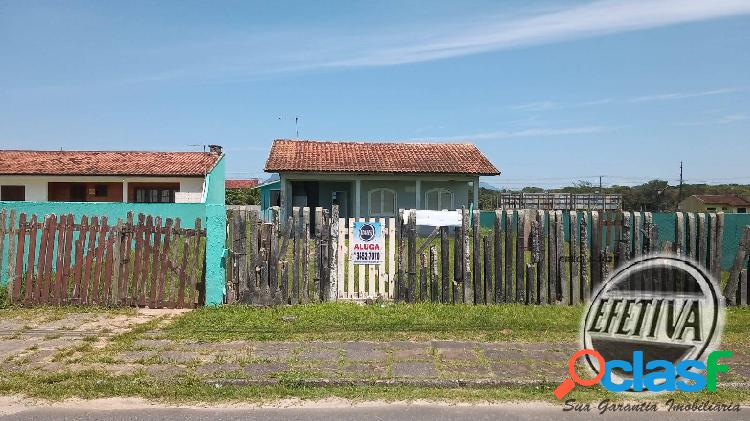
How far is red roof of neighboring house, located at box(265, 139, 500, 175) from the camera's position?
86.3 ft

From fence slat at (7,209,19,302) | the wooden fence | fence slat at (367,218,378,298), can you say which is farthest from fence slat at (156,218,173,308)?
fence slat at (367,218,378,298)

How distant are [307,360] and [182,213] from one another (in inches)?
430

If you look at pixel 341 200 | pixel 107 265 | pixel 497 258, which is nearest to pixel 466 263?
pixel 497 258

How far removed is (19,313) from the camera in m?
9.19

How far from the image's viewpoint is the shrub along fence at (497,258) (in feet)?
32.4

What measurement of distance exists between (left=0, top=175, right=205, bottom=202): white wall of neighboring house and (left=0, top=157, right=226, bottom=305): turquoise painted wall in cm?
1591

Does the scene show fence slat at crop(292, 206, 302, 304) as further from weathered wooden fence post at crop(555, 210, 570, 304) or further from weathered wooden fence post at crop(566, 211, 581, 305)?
weathered wooden fence post at crop(566, 211, 581, 305)

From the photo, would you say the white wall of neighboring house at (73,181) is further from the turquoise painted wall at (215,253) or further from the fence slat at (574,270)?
the fence slat at (574,270)

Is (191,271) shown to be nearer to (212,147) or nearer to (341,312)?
(341,312)

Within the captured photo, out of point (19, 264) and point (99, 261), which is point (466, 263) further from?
point (19, 264)

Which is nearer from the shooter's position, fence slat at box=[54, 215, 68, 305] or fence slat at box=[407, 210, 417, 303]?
fence slat at box=[54, 215, 68, 305]

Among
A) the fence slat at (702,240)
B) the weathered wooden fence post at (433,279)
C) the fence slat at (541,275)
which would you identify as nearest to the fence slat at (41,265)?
the weathered wooden fence post at (433,279)

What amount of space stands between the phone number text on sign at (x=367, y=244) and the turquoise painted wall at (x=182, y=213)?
2064 mm

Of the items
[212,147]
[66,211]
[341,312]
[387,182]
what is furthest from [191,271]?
[212,147]
